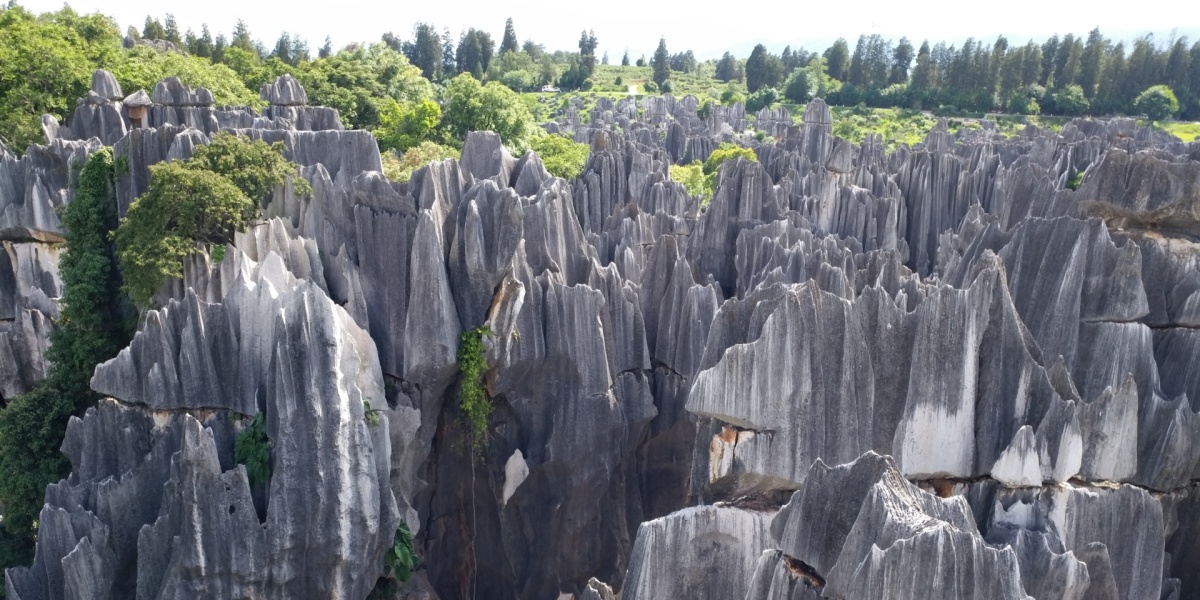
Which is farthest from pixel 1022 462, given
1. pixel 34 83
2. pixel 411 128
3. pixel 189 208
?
pixel 34 83

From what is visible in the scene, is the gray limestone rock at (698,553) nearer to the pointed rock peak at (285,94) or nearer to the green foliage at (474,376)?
the green foliage at (474,376)

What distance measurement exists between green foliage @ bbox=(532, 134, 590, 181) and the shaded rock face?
1548 centimetres

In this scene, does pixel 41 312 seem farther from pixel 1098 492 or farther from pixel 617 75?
pixel 617 75

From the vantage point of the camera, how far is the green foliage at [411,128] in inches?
1694

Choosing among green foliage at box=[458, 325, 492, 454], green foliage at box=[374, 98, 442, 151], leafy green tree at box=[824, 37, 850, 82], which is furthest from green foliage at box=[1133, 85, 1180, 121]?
green foliage at box=[458, 325, 492, 454]

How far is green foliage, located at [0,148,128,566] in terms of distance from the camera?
20578 mm

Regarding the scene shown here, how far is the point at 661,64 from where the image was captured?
5349 inches

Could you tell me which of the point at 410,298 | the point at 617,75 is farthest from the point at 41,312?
the point at 617,75

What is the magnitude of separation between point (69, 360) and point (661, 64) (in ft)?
397

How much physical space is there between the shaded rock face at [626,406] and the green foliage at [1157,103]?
78.9 meters

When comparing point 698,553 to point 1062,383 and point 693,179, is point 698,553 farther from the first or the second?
point 693,179

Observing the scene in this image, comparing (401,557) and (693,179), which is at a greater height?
(693,179)

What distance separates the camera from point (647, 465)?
78.9ft

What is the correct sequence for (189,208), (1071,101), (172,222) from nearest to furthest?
1. (189,208)
2. (172,222)
3. (1071,101)
